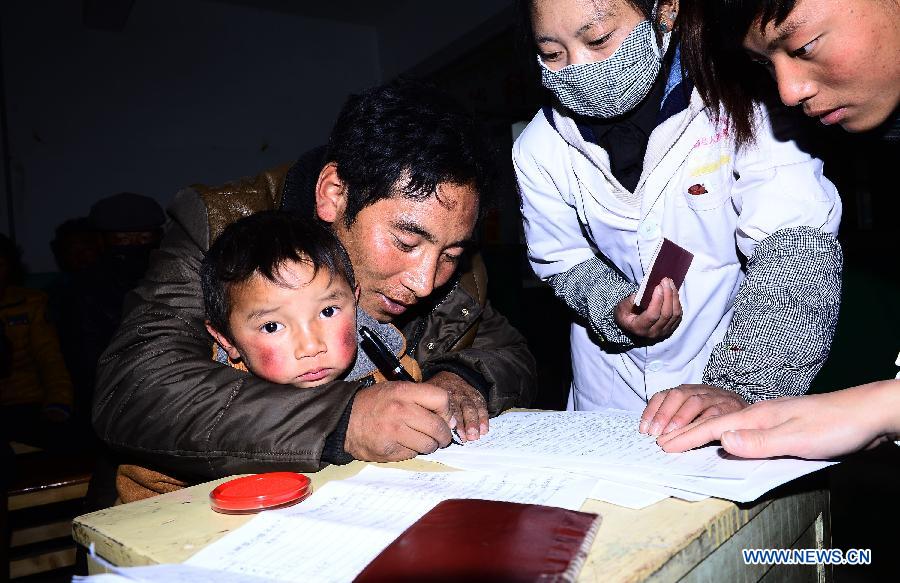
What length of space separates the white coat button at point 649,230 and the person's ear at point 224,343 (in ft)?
3.31

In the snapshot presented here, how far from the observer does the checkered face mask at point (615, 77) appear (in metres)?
1.59

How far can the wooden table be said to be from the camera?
74 cm

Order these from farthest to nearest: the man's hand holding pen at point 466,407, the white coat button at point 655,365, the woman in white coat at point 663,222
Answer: the white coat button at point 655,365 → the woman in white coat at point 663,222 → the man's hand holding pen at point 466,407

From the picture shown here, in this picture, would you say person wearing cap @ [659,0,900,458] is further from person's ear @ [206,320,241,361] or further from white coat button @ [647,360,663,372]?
person's ear @ [206,320,241,361]

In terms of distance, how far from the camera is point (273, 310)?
1.49 meters

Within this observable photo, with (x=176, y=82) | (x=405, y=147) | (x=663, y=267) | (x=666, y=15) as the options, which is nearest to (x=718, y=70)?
(x=666, y=15)

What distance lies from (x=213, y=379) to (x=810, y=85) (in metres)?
1.26

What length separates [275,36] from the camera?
754 cm

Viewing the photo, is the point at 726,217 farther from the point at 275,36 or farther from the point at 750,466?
the point at 275,36

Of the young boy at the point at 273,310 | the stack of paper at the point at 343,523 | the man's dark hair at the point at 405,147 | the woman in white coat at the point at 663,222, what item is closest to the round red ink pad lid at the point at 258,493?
the stack of paper at the point at 343,523

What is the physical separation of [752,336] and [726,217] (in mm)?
375

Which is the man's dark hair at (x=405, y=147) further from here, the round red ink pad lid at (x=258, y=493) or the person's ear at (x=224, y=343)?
the round red ink pad lid at (x=258, y=493)

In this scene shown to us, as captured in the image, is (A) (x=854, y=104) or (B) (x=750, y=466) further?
(A) (x=854, y=104)

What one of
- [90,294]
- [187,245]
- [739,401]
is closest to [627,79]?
[739,401]
